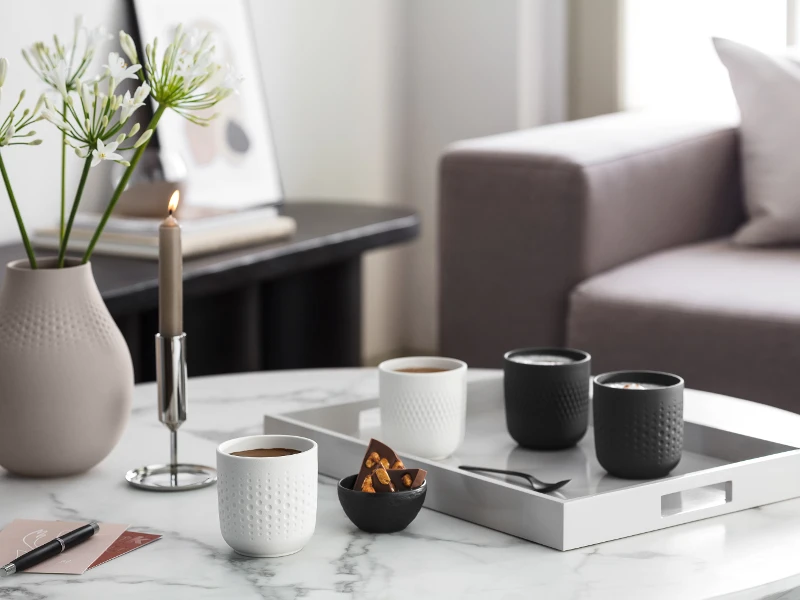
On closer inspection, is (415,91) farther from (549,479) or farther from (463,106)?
(549,479)

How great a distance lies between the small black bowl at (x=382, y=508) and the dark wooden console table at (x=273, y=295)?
853 millimetres

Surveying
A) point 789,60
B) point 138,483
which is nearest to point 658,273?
point 789,60

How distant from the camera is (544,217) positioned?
2.10 metres

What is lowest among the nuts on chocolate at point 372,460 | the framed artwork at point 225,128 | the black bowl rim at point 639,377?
the nuts on chocolate at point 372,460

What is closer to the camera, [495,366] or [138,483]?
[138,483]

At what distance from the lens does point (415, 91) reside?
10.5 feet

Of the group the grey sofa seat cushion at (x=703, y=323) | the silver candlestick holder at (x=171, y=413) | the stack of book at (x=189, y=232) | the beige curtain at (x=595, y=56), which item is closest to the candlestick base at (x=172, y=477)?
the silver candlestick holder at (x=171, y=413)

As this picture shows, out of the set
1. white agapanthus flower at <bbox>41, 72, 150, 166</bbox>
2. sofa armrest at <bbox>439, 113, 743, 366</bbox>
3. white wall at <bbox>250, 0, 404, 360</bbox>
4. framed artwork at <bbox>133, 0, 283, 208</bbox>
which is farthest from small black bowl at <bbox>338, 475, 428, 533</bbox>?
white wall at <bbox>250, 0, 404, 360</bbox>

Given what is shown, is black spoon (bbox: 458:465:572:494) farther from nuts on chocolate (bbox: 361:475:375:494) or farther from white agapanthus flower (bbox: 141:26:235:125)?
white agapanthus flower (bbox: 141:26:235:125)

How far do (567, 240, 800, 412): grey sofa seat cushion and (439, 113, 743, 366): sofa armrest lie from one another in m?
0.08

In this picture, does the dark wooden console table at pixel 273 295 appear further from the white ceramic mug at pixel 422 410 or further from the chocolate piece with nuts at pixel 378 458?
the chocolate piece with nuts at pixel 378 458

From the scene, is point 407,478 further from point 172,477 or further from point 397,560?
point 172,477

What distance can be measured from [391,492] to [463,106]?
2.29m

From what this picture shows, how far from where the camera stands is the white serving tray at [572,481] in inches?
36.0
